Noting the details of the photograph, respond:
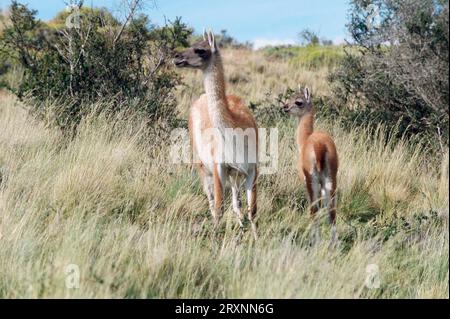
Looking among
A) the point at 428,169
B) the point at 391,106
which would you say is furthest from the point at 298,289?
the point at 391,106

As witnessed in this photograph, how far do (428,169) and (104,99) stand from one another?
4.79 meters

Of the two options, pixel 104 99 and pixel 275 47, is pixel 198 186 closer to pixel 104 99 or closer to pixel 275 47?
pixel 104 99

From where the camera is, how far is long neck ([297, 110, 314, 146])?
7630 mm

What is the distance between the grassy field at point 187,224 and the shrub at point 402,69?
0.52m

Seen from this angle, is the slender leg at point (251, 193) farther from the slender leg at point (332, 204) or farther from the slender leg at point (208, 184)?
the slender leg at point (332, 204)

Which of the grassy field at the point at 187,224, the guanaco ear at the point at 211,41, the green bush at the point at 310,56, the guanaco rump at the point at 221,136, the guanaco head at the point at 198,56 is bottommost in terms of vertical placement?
the grassy field at the point at 187,224

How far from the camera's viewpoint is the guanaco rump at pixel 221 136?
675 centimetres

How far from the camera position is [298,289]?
4.57 m

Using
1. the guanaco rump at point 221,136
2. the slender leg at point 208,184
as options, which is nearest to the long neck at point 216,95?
the guanaco rump at point 221,136

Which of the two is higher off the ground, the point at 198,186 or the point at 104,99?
the point at 104,99

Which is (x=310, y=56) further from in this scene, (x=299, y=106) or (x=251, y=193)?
(x=251, y=193)

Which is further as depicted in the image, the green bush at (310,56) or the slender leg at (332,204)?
the green bush at (310,56)

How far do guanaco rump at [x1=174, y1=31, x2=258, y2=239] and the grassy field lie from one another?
0.29m

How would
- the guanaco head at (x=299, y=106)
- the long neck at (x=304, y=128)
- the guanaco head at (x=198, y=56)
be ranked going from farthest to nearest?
the guanaco head at (x=299, y=106) → the long neck at (x=304, y=128) → the guanaco head at (x=198, y=56)
